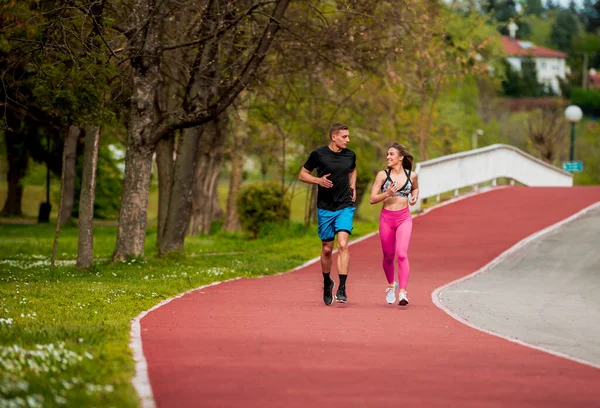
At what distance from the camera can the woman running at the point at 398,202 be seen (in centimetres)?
1359

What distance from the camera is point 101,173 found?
2258 inches

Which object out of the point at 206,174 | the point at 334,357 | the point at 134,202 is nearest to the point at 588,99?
the point at 206,174

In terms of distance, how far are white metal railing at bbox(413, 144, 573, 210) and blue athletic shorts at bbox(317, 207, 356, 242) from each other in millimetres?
15031

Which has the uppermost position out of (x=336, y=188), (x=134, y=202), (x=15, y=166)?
(x=15, y=166)

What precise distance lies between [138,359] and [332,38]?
45.7 feet

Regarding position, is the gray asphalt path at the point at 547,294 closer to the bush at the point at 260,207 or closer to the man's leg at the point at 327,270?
the man's leg at the point at 327,270

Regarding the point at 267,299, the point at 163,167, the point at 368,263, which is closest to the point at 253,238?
the point at 163,167

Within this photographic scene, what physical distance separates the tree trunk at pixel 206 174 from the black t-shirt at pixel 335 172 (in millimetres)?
18565

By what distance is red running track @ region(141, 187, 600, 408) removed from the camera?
293 inches

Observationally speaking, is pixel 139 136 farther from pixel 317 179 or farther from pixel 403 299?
pixel 403 299

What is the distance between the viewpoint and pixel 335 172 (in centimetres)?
1327

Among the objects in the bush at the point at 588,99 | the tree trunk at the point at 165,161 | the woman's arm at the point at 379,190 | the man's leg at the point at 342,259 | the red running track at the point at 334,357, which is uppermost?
the bush at the point at 588,99

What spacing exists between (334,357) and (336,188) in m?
4.45

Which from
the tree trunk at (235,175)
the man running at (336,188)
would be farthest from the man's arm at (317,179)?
the tree trunk at (235,175)
